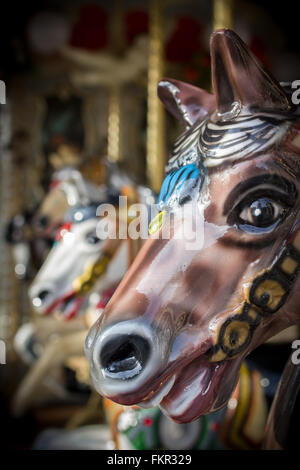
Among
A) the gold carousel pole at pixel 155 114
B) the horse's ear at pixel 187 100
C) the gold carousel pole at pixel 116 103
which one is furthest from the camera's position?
the gold carousel pole at pixel 116 103

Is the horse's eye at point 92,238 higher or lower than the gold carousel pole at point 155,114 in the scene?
lower

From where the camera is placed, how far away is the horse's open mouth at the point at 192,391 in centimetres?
64

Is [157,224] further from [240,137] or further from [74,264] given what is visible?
[74,264]

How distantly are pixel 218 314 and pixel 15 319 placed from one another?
4019 millimetres

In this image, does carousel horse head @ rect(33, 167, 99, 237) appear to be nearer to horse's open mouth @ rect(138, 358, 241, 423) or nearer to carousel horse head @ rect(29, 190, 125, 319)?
carousel horse head @ rect(29, 190, 125, 319)

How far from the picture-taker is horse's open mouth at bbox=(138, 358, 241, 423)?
2.09 ft

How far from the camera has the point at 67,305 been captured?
1.62m

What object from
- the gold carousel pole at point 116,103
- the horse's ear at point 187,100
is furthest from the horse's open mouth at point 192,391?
the gold carousel pole at point 116,103

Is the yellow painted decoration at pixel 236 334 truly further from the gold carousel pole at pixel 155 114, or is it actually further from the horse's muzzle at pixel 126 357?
the gold carousel pole at pixel 155 114

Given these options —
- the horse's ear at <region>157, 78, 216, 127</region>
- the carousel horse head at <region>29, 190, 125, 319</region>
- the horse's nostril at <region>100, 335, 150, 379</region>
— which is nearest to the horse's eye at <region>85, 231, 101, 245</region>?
the carousel horse head at <region>29, 190, 125, 319</region>

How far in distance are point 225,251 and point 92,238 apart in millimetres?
927

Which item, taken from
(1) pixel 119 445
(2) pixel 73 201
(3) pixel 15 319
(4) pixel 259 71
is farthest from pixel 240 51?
(3) pixel 15 319

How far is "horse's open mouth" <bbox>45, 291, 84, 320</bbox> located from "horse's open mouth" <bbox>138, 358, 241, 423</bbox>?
976 millimetres

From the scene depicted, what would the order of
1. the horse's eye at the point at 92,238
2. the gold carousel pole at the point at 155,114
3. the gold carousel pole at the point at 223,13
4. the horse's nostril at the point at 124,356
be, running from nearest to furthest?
the horse's nostril at the point at 124,356, the horse's eye at the point at 92,238, the gold carousel pole at the point at 223,13, the gold carousel pole at the point at 155,114
